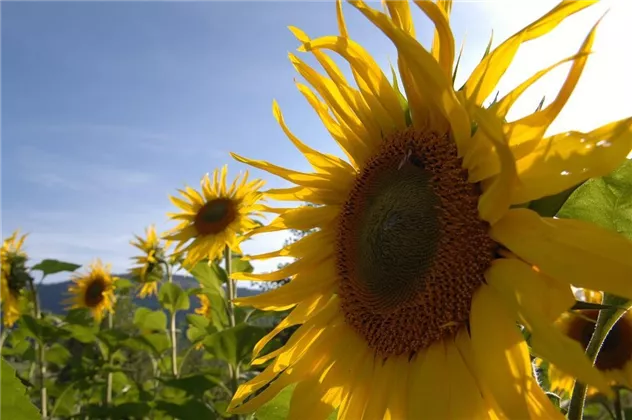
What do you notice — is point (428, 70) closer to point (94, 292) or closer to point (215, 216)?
point (215, 216)

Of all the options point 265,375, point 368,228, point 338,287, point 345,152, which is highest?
point 345,152

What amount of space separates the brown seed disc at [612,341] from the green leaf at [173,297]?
158 inches

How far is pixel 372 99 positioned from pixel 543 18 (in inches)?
22.2

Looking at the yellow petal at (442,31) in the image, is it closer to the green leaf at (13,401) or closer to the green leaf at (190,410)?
the green leaf at (13,401)

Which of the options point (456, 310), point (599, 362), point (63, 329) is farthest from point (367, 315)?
point (63, 329)

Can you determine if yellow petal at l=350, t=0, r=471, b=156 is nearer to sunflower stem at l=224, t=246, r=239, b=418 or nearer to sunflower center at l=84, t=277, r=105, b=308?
sunflower stem at l=224, t=246, r=239, b=418

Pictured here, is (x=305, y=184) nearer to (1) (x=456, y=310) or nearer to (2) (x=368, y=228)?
(2) (x=368, y=228)

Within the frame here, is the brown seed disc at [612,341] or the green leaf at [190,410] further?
the green leaf at [190,410]

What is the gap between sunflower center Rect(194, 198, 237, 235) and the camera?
5.73 m

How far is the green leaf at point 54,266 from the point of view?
5312 mm

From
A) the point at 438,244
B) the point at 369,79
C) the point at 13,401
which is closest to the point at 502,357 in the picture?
the point at 438,244

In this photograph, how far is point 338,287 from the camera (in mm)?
1890

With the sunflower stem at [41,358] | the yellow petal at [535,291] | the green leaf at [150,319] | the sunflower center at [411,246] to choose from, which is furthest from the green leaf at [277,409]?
the green leaf at [150,319]

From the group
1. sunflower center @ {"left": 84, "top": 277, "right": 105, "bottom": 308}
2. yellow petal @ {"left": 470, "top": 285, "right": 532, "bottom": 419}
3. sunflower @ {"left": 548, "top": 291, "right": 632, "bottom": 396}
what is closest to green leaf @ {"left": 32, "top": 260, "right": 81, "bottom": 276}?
sunflower center @ {"left": 84, "top": 277, "right": 105, "bottom": 308}
